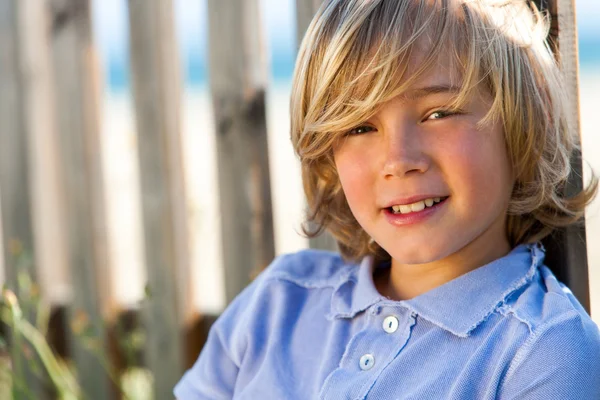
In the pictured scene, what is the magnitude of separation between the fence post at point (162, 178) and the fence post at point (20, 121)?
0.53 m

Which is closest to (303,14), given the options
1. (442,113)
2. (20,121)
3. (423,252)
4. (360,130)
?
(360,130)

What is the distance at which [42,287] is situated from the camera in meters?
2.85

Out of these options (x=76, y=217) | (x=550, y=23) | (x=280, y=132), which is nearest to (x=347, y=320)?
(x=550, y=23)

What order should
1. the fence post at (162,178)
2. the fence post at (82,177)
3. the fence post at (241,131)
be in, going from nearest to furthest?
the fence post at (241,131) → the fence post at (162,178) → the fence post at (82,177)

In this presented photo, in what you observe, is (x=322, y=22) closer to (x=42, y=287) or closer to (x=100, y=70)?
(x=100, y=70)

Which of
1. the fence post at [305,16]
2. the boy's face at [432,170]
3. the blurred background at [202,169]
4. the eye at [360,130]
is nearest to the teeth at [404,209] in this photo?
the boy's face at [432,170]

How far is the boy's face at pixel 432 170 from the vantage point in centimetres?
144

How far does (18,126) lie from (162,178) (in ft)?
2.43


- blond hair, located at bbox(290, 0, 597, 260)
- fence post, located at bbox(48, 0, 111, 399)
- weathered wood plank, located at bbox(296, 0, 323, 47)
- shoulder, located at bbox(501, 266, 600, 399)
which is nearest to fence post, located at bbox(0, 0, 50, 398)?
fence post, located at bbox(48, 0, 111, 399)

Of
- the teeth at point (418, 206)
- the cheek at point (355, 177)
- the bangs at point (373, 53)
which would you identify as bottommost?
the teeth at point (418, 206)

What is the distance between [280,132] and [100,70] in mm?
6758

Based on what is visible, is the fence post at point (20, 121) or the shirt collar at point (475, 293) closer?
Result: the shirt collar at point (475, 293)

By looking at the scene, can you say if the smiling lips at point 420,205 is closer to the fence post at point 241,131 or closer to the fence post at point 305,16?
the fence post at point 305,16

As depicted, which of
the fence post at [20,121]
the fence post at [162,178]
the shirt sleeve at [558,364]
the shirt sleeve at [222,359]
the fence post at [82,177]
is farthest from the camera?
the fence post at [20,121]
